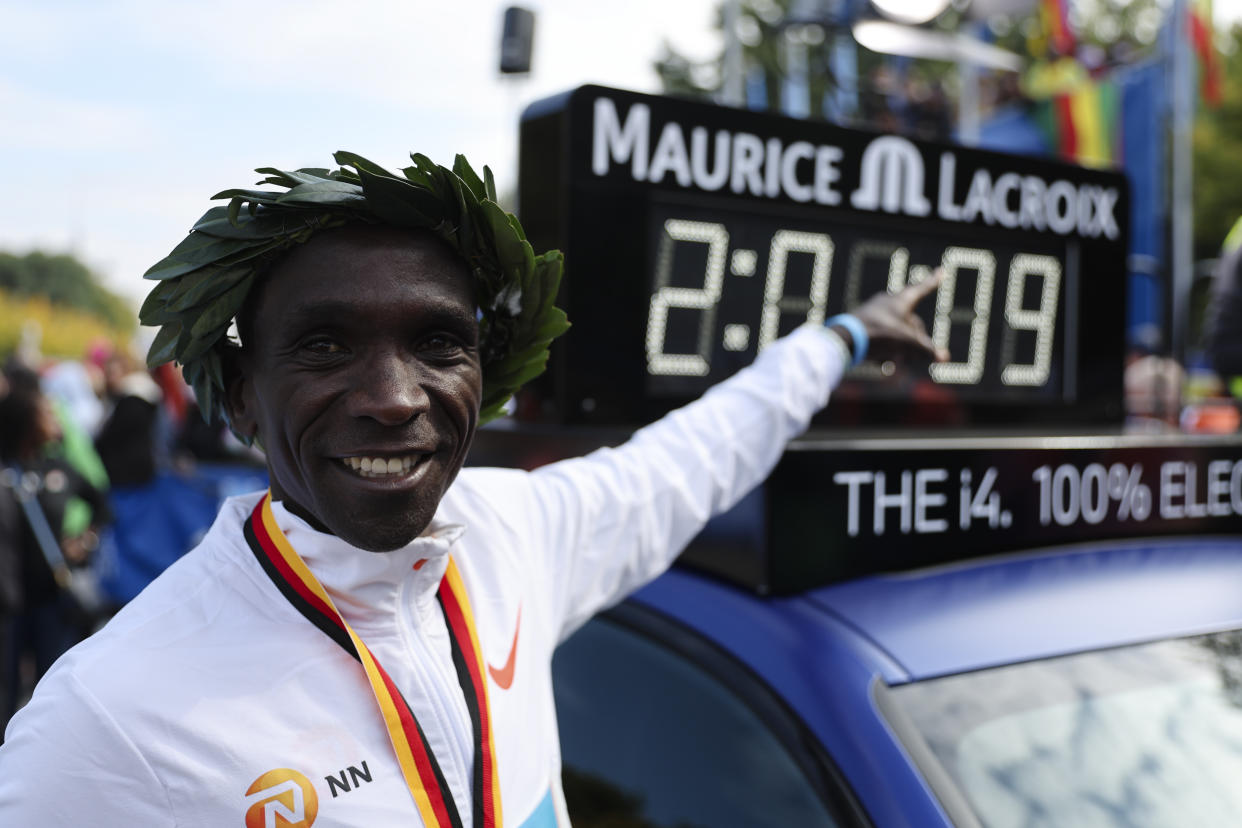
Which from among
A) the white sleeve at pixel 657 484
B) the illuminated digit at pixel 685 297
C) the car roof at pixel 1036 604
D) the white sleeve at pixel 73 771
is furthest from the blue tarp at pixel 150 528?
the white sleeve at pixel 73 771

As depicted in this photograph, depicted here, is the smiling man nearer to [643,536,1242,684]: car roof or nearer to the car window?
the car window

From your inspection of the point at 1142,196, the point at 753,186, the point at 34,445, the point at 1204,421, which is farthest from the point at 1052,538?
the point at 1142,196

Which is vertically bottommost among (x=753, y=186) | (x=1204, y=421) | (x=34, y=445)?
(x=34, y=445)

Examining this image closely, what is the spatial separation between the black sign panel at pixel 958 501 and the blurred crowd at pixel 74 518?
12.2ft

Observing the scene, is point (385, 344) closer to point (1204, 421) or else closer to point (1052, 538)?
point (1052, 538)

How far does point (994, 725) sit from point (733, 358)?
50.9 inches

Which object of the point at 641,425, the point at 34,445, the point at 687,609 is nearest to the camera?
the point at 687,609

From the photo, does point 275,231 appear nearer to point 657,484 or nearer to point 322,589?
point 322,589

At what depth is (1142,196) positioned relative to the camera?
9.46 m

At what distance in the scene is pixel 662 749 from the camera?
1.69 m

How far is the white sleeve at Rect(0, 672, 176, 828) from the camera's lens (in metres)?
1.01

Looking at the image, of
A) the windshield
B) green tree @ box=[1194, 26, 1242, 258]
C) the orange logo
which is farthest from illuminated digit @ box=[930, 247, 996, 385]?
green tree @ box=[1194, 26, 1242, 258]

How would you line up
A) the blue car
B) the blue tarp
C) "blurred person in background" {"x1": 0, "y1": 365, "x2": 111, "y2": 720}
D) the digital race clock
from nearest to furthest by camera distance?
the blue car → the digital race clock → "blurred person in background" {"x1": 0, "y1": 365, "x2": 111, "y2": 720} → the blue tarp

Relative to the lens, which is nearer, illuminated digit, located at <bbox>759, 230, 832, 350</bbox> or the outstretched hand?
the outstretched hand
